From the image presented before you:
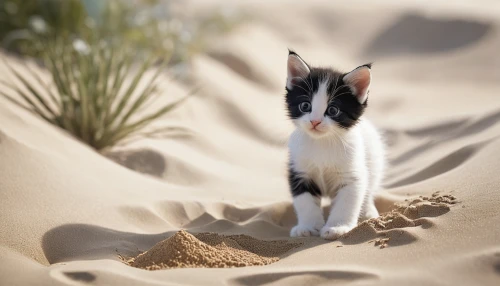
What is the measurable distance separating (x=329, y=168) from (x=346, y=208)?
10.1 inches

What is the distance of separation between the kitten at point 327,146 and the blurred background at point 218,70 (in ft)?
5.33

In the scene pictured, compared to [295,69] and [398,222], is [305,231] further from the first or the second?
[295,69]

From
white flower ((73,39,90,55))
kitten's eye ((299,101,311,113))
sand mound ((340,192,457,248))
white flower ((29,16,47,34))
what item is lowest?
sand mound ((340,192,457,248))

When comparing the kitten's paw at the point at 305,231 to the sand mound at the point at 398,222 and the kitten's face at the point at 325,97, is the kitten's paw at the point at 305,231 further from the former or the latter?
the kitten's face at the point at 325,97

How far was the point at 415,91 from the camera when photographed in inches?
386

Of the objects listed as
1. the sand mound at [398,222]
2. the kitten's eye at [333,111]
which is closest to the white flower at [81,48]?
the kitten's eye at [333,111]

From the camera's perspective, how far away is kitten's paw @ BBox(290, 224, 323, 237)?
3828 millimetres

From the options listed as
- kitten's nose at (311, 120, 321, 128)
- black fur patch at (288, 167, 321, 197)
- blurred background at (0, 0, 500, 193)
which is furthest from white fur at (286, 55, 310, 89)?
blurred background at (0, 0, 500, 193)

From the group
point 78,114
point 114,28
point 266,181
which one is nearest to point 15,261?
point 78,114

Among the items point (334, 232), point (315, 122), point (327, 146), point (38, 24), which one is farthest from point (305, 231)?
point (38, 24)

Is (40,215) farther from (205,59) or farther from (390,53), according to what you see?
(390,53)

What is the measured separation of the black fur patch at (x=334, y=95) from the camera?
3.77m

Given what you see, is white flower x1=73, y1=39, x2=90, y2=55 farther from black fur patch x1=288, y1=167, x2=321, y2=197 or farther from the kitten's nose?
the kitten's nose

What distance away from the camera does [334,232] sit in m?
3.64
